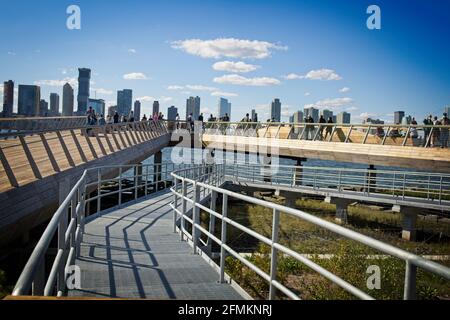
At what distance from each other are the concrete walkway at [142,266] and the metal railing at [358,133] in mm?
16030

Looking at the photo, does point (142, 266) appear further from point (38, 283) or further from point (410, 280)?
point (410, 280)

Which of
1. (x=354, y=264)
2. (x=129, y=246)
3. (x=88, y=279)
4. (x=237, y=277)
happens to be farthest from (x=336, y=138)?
(x=88, y=279)

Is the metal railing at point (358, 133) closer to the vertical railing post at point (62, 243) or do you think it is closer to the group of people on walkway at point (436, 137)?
the group of people on walkway at point (436, 137)

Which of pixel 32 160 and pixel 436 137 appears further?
pixel 436 137

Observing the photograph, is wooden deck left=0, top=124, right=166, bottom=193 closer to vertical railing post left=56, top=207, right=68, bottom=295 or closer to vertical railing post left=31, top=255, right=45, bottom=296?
vertical railing post left=56, top=207, right=68, bottom=295

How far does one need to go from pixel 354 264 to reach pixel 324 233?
6.78 m

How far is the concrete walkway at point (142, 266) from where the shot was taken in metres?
4.89

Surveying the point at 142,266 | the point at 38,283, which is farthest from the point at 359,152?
the point at 38,283

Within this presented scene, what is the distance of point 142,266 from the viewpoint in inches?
237

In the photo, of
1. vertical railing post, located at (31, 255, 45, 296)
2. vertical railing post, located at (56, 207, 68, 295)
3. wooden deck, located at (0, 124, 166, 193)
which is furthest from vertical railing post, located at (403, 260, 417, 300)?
wooden deck, located at (0, 124, 166, 193)

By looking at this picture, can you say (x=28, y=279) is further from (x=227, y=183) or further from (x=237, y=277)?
(x=227, y=183)

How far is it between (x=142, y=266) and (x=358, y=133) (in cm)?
2047
